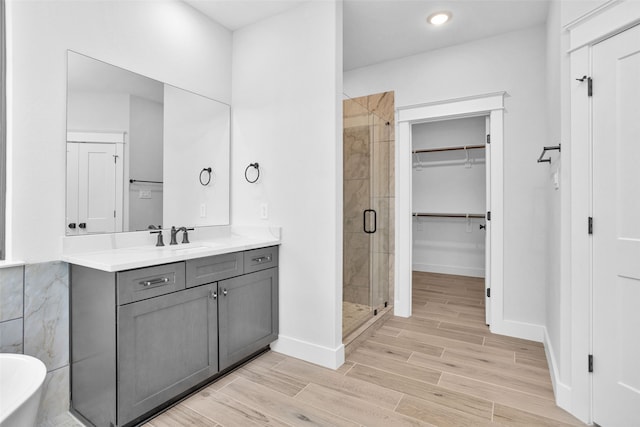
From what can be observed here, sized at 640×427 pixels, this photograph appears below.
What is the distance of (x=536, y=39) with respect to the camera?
112 inches

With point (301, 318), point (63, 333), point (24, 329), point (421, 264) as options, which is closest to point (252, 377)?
point (301, 318)

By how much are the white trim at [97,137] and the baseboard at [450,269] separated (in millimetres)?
4823

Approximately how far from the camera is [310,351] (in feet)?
8.02

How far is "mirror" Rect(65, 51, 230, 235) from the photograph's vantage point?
194 centimetres

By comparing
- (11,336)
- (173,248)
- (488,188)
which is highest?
(488,188)

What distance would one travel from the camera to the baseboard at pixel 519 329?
2.83 metres

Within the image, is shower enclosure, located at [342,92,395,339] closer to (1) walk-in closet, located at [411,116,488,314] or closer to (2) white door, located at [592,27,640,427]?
Answer: (2) white door, located at [592,27,640,427]

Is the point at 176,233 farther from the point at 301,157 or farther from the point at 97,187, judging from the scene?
the point at 301,157

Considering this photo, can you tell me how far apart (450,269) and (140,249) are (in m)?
4.69

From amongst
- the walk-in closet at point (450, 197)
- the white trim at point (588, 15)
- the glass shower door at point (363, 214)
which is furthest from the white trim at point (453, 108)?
the walk-in closet at point (450, 197)

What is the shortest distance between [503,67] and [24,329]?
157 inches

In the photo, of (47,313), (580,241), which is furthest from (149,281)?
(580,241)

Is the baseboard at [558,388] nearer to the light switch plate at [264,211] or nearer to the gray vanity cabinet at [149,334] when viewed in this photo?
the gray vanity cabinet at [149,334]

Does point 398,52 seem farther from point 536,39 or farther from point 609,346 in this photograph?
point 609,346
